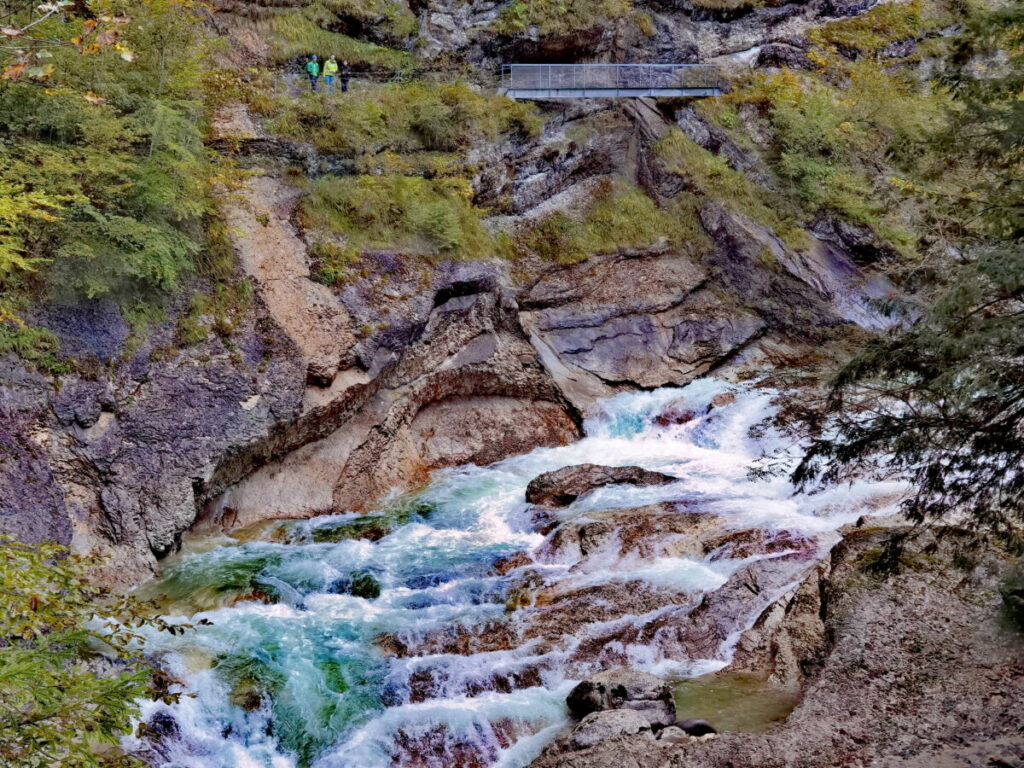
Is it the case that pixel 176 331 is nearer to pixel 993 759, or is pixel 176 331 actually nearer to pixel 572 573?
pixel 572 573

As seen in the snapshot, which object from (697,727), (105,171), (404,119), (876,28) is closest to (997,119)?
(697,727)

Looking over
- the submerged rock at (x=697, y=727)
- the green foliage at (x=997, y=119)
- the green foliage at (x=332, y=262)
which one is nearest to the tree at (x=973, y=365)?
the green foliage at (x=997, y=119)

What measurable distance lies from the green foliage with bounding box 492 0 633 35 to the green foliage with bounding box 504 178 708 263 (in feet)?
18.6

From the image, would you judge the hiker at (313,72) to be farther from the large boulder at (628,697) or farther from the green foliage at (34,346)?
the large boulder at (628,697)

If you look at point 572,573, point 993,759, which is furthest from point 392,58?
point 993,759

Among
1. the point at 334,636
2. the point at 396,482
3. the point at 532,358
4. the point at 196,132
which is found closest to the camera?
the point at 334,636

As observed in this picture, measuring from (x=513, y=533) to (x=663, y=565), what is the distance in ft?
9.64

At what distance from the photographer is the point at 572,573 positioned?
11.8 meters

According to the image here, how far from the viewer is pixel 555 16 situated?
24453 millimetres

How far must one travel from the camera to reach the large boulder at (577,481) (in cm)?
1446

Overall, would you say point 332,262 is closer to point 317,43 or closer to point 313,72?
point 313,72

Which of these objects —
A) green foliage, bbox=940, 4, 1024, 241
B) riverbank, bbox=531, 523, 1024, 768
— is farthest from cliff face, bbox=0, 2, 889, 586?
green foliage, bbox=940, 4, 1024, 241

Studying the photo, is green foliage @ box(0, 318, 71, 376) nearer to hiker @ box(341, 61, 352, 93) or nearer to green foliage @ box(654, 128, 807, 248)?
hiker @ box(341, 61, 352, 93)

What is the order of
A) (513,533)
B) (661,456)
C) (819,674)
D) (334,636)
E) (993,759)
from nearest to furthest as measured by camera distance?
(993,759) → (819,674) → (334,636) → (513,533) → (661,456)
